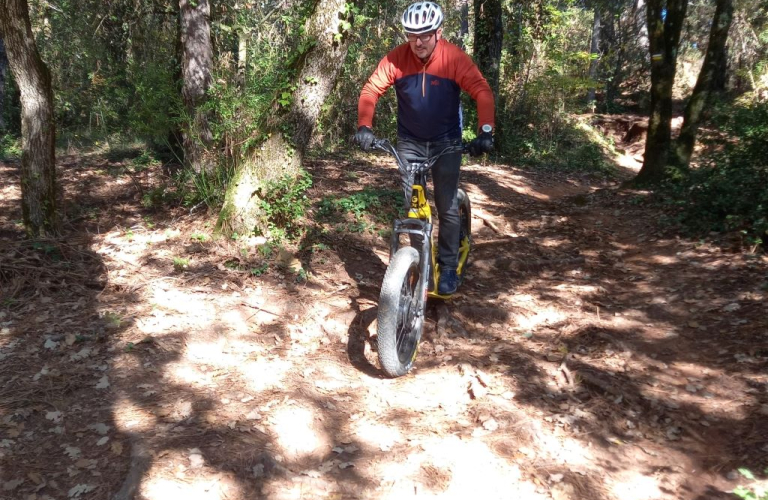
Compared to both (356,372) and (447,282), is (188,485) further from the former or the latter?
(447,282)

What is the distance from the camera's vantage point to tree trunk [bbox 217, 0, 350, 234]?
231 inches

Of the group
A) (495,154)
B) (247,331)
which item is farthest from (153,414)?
(495,154)

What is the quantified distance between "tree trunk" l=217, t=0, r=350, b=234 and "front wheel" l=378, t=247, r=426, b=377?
242cm

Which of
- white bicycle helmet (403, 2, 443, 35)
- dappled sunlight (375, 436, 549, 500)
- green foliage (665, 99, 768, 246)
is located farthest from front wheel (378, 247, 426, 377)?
green foliage (665, 99, 768, 246)

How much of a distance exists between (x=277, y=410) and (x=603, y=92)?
21.6m

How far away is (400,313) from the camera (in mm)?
4098

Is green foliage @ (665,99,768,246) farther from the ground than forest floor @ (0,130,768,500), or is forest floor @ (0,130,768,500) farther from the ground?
green foliage @ (665,99,768,246)

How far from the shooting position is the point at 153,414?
3629mm

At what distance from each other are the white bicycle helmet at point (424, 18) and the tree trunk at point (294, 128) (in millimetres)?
2014

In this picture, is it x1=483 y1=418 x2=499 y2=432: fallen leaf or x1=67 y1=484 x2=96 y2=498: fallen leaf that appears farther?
Answer: x1=483 y1=418 x2=499 y2=432: fallen leaf

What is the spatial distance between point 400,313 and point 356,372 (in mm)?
659

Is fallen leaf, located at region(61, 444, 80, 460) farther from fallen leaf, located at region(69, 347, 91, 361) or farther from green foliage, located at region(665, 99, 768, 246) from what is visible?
green foliage, located at region(665, 99, 768, 246)

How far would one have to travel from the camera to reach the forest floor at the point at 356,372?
3141 mm

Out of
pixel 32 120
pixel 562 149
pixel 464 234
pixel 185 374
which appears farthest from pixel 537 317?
pixel 562 149
